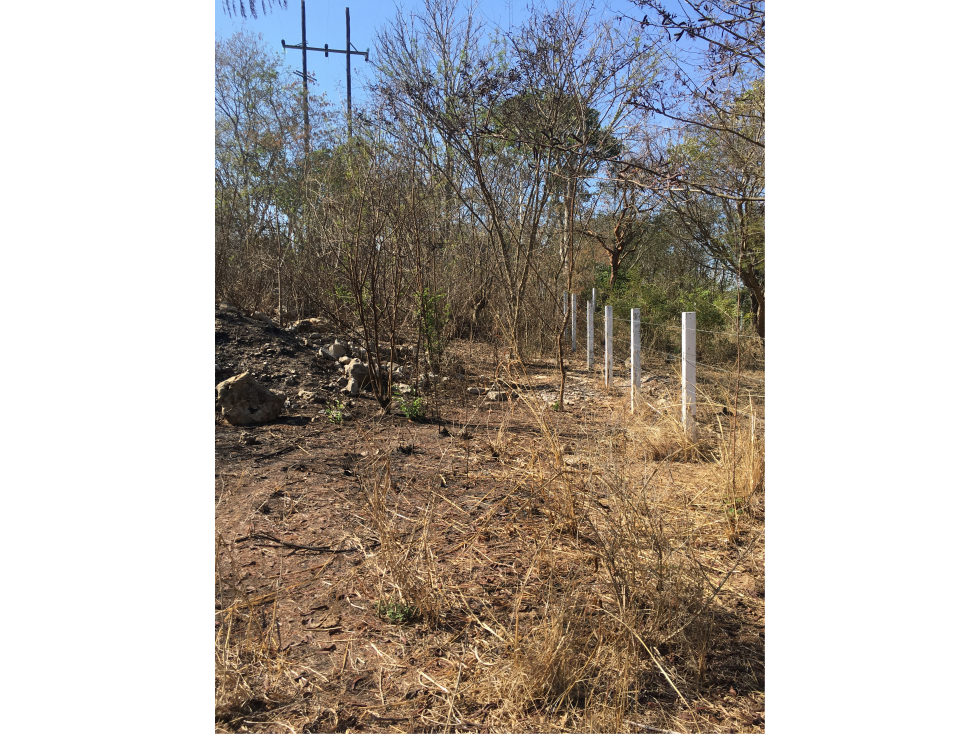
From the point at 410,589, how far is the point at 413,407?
3.33 meters

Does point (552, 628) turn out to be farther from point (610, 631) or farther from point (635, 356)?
point (635, 356)

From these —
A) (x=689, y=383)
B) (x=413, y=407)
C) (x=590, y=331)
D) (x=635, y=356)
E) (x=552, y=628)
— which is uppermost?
(x=590, y=331)

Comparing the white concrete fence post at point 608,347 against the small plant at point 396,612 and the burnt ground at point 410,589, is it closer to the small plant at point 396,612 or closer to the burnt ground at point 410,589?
the burnt ground at point 410,589

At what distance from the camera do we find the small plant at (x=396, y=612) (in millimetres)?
2609

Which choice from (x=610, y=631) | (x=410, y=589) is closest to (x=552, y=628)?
(x=610, y=631)

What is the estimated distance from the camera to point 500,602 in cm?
274

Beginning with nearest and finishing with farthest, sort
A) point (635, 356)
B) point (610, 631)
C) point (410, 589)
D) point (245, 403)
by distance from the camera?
point (610, 631)
point (410, 589)
point (245, 403)
point (635, 356)

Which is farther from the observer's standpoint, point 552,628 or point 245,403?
point 245,403

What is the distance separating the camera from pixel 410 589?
8.64 ft

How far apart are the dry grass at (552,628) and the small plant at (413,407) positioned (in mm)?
2420
